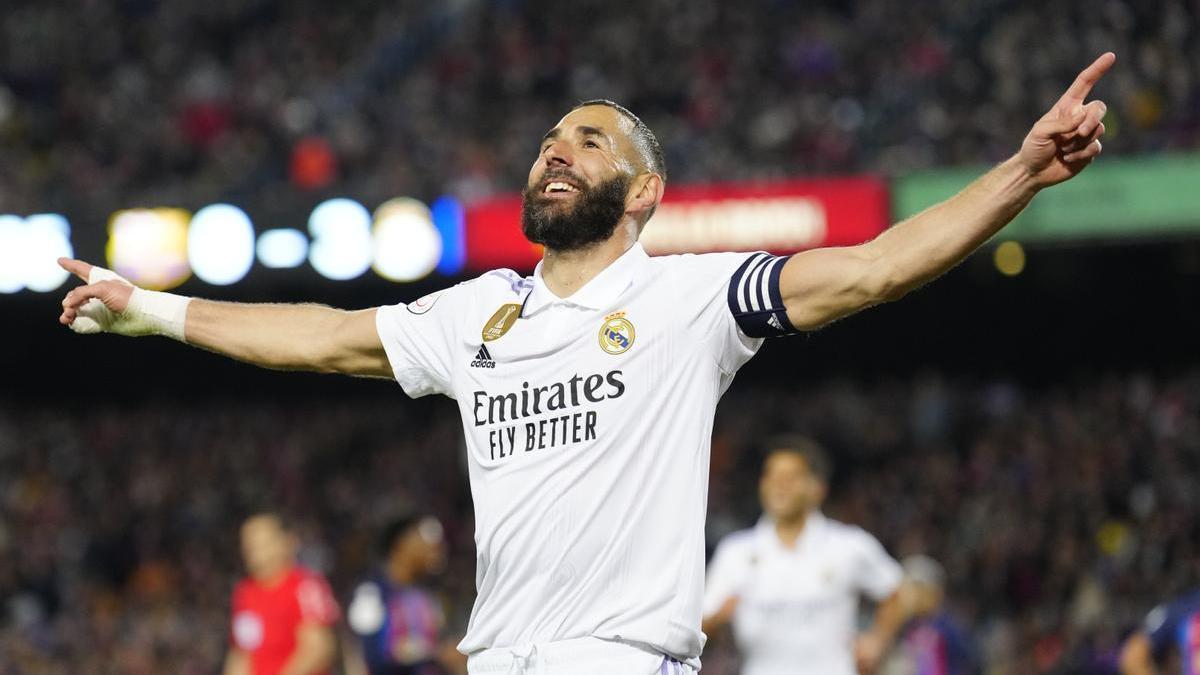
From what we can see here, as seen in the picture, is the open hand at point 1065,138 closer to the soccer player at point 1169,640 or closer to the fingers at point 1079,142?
the fingers at point 1079,142

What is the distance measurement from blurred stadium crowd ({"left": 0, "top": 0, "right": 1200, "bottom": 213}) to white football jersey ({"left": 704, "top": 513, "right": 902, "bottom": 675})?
7.71 metres

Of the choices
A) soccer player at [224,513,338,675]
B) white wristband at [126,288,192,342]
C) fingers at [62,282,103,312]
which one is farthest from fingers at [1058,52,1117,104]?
soccer player at [224,513,338,675]

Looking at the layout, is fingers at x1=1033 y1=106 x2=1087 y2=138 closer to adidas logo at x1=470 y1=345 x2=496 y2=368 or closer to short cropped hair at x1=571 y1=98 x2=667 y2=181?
short cropped hair at x1=571 y1=98 x2=667 y2=181

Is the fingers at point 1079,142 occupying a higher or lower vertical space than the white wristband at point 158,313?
higher

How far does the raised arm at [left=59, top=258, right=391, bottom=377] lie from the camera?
392 cm

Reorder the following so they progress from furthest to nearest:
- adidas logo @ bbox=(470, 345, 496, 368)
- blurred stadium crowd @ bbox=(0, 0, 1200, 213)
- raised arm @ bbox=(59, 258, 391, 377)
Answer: blurred stadium crowd @ bbox=(0, 0, 1200, 213)
raised arm @ bbox=(59, 258, 391, 377)
adidas logo @ bbox=(470, 345, 496, 368)

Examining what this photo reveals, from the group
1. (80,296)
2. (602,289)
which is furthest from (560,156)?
(80,296)

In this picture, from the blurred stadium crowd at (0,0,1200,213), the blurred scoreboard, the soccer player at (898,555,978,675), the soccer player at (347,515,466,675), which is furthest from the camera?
the blurred stadium crowd at (0,0,1200,213)

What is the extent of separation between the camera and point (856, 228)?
14734mm

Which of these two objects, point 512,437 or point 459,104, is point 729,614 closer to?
point 512,437

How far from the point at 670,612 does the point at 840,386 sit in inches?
580

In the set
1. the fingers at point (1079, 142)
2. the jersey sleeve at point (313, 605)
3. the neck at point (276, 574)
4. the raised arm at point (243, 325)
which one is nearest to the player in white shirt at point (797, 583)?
the jersey sleeve at point (313, 605)

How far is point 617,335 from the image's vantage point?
11.6ft

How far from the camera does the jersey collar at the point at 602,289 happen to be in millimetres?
3604
